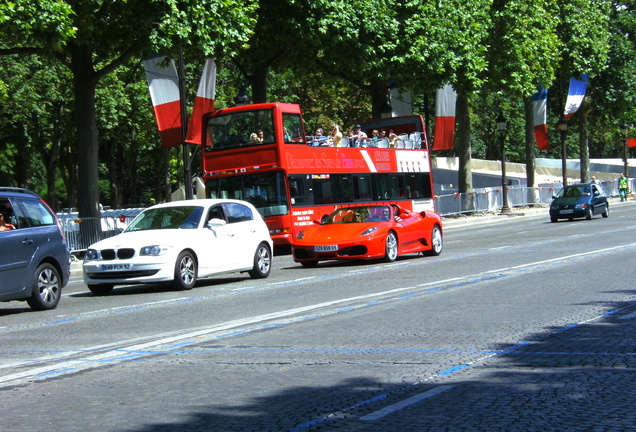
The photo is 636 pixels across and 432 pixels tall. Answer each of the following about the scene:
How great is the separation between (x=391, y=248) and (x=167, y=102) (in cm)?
1042

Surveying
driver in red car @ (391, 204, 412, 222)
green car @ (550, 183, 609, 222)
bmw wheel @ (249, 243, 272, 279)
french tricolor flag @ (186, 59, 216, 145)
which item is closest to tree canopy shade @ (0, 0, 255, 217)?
french tricolor flag @ (186, 59, 216, 145)

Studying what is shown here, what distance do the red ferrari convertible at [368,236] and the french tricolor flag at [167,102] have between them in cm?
802

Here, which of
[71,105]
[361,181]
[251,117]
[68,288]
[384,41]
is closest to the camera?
[68,288]

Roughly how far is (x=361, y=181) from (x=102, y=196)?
192 ft

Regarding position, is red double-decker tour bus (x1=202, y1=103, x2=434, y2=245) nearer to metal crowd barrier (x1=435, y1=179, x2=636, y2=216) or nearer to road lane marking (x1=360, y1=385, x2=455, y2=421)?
metal crowd barrier (x1=435, y1=179, x2=636, y2=216)

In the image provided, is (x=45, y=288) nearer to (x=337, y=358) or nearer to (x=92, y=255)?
(x=92, y=255)

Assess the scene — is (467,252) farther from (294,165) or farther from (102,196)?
(102,196)

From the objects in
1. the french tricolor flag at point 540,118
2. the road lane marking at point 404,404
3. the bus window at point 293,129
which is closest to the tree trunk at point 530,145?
the french tricolor flag at point 540,118

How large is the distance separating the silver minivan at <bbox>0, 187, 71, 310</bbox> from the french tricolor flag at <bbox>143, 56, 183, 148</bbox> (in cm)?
1410

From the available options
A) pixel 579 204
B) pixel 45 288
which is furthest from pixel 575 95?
pixel 45 288

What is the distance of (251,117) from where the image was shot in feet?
94.1

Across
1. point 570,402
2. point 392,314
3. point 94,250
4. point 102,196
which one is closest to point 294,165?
point 94,250

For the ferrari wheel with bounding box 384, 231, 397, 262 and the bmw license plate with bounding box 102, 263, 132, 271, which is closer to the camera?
the bmw license plate with bounding box 102, 263, 132, 271

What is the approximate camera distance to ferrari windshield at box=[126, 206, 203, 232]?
17.6 m
